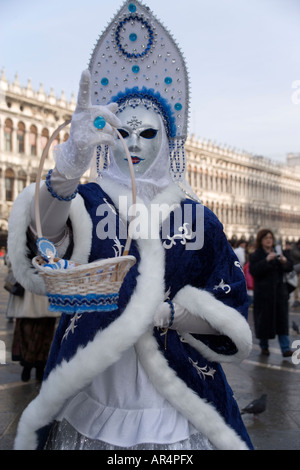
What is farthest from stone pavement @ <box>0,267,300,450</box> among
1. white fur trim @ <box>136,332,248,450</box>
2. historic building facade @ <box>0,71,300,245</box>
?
historic building facade @ <box>0,71,300,245</box>

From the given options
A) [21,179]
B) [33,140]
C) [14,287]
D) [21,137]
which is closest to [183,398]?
[14,287]

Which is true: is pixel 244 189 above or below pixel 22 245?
above

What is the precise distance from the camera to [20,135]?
35.0 m

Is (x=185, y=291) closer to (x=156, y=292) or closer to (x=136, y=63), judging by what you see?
(x=156, y=292)

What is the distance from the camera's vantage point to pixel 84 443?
6.02 ft

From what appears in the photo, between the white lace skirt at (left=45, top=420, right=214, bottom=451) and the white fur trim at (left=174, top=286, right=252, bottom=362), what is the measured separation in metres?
0.35

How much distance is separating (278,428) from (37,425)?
2.79 meters

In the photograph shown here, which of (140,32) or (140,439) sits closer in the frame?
(140,439)

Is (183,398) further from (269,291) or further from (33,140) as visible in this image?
(33,140)

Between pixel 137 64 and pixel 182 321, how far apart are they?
1045 millimetres

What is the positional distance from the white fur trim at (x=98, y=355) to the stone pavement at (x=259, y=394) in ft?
6.04

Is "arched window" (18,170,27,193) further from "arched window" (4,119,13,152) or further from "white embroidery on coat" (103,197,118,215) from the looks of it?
"white embroidery on coat" (103,197,118,215)

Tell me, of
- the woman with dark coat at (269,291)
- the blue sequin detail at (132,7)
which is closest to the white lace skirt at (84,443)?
the blue sequin detail at (132,7)
